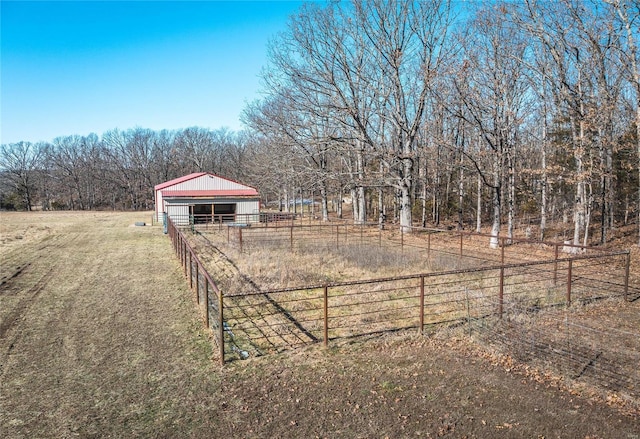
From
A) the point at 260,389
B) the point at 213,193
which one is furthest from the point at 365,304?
the point at 213,193

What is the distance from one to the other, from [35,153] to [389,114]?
70.9m

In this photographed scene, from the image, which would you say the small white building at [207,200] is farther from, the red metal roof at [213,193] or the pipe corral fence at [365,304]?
the pipe corral fence at [365,304]

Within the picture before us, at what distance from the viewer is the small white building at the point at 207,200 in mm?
32156

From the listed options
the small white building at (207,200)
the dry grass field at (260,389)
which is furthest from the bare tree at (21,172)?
the dry grass field at (260,389)

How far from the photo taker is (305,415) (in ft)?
16.3

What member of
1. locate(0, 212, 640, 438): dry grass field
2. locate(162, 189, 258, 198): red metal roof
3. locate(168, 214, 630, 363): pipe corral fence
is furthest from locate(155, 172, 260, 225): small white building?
locate(0, 212, 640, 438): dry grass field

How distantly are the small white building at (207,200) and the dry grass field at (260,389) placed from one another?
77.7ft

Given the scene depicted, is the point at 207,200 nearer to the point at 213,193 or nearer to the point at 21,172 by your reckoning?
the point at 213,193

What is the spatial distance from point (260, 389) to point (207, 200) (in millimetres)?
28674

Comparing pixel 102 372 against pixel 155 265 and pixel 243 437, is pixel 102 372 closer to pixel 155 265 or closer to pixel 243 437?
pixel 243 437

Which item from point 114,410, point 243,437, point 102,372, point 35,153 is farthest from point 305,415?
point 35,153

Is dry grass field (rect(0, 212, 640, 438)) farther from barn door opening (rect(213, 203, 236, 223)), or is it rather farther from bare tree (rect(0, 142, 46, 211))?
bare tree (rect(0, 142, 46, 211))

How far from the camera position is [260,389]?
5602 millimetres

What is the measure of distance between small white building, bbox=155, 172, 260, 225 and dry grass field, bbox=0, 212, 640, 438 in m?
23.7
